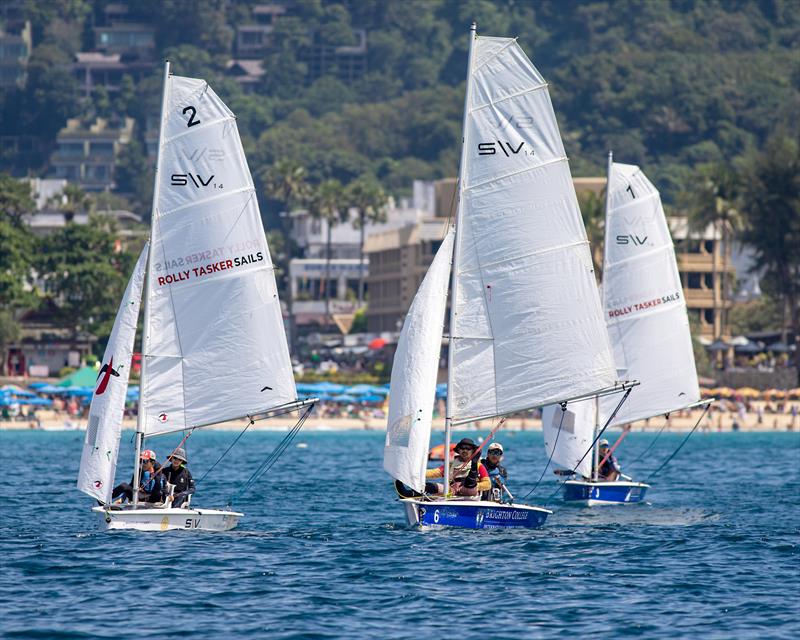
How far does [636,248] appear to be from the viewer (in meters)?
55.3

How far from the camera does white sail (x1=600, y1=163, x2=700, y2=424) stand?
55.1m

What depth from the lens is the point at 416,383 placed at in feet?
129

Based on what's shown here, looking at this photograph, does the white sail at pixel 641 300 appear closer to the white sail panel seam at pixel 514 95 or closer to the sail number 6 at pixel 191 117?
the white sail panel seam at pixel 514 95

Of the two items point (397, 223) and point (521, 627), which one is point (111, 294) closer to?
A: point (397, 223)

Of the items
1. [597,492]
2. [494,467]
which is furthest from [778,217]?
[494,467]

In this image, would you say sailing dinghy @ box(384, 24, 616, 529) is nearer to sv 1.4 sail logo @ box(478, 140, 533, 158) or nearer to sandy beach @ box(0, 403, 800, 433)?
sv 1.4 sail logo @ box(478, 140, 533, 158)

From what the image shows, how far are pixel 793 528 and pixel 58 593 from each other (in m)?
20.9

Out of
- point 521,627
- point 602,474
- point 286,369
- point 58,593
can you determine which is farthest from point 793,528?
point 58,593

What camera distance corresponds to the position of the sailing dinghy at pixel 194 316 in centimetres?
3862

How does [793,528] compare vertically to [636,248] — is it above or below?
below

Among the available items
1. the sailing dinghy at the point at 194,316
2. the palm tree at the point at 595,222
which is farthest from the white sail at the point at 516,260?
the palm tree at the point at 595,222

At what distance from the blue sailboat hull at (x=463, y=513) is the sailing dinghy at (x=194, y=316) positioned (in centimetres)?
346

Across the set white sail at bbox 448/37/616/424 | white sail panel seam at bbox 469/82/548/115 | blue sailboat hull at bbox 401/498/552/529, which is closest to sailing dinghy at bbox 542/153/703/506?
white sail at bbox 448/37/616/424

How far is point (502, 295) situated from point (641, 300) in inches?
625
